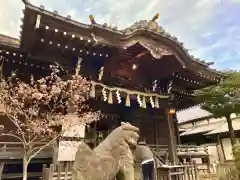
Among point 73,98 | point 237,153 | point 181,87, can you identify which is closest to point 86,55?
point 73,98

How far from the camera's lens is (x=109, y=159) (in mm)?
3498

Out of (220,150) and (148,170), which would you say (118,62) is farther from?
(220,150)

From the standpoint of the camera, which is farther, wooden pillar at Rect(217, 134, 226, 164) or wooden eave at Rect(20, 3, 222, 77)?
wooden pillar at Rect(217, 134, 226, 164)

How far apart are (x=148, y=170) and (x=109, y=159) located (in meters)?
1.01

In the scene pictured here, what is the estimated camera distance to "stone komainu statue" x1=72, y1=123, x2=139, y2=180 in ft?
10.7

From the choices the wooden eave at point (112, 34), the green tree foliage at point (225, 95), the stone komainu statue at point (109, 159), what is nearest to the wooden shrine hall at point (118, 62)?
the wooden eave at point (112, 34)

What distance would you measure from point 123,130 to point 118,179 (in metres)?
0.91

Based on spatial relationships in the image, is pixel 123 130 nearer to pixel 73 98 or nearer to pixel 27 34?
pixel 73 98

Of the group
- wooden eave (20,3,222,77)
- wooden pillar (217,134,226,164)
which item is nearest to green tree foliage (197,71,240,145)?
wooden eave (20,3,222,77)

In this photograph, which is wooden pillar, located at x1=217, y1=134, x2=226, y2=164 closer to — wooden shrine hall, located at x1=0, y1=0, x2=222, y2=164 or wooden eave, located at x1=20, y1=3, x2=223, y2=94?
wooden shrine hall, located at x1=0, y1=0, x2=222, y2=164

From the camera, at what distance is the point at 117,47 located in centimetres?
715

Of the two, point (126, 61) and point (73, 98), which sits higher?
point (126, 61)

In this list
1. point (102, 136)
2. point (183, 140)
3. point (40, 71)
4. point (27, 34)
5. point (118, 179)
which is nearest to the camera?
point (118, 179)

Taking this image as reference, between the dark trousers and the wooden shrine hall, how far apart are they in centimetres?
365
